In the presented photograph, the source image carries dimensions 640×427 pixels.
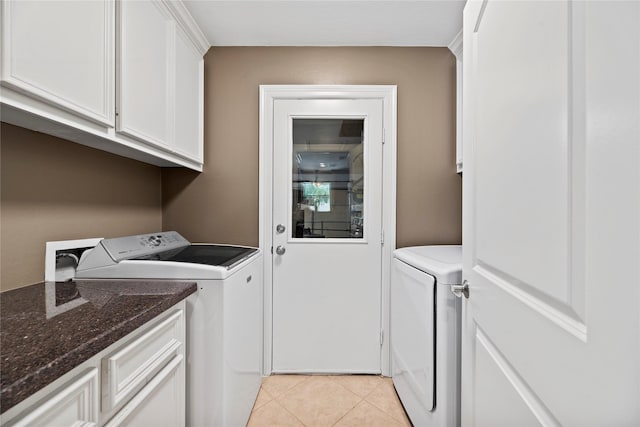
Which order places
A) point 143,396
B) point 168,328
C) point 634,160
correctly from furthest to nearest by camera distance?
point 168,328 → point 143,396 → point 634,160

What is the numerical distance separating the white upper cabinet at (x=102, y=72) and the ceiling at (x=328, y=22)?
0.19m

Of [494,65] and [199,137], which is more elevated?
[199,137]

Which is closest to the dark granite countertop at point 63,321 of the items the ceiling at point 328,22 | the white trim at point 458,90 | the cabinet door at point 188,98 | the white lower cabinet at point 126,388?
the white lower cabinet at point 126,388

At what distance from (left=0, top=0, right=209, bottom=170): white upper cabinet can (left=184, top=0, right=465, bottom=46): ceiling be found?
19cm

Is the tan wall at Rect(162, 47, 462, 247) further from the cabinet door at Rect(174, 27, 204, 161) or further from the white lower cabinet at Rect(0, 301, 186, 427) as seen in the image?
the white lower cabinet at Rect(0, 301, 186, 427)

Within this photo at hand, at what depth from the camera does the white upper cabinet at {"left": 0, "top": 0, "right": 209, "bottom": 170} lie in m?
0.82

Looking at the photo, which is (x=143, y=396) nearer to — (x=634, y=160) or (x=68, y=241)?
(x=68, y=241)

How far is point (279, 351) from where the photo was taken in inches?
81.6

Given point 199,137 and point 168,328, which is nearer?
point 168,328

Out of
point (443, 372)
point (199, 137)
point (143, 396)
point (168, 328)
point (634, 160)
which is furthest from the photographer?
point (199, 137)

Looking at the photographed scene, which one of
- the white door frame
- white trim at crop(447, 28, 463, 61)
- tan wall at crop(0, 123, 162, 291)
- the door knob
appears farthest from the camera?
the white door frame

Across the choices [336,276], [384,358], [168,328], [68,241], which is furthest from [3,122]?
[384,358]

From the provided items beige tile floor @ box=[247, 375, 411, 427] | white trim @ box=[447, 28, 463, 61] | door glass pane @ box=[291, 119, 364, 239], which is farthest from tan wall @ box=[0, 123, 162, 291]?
white trim @ box=[447, 28, 463, 61]

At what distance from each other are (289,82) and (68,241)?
5.34 feet
